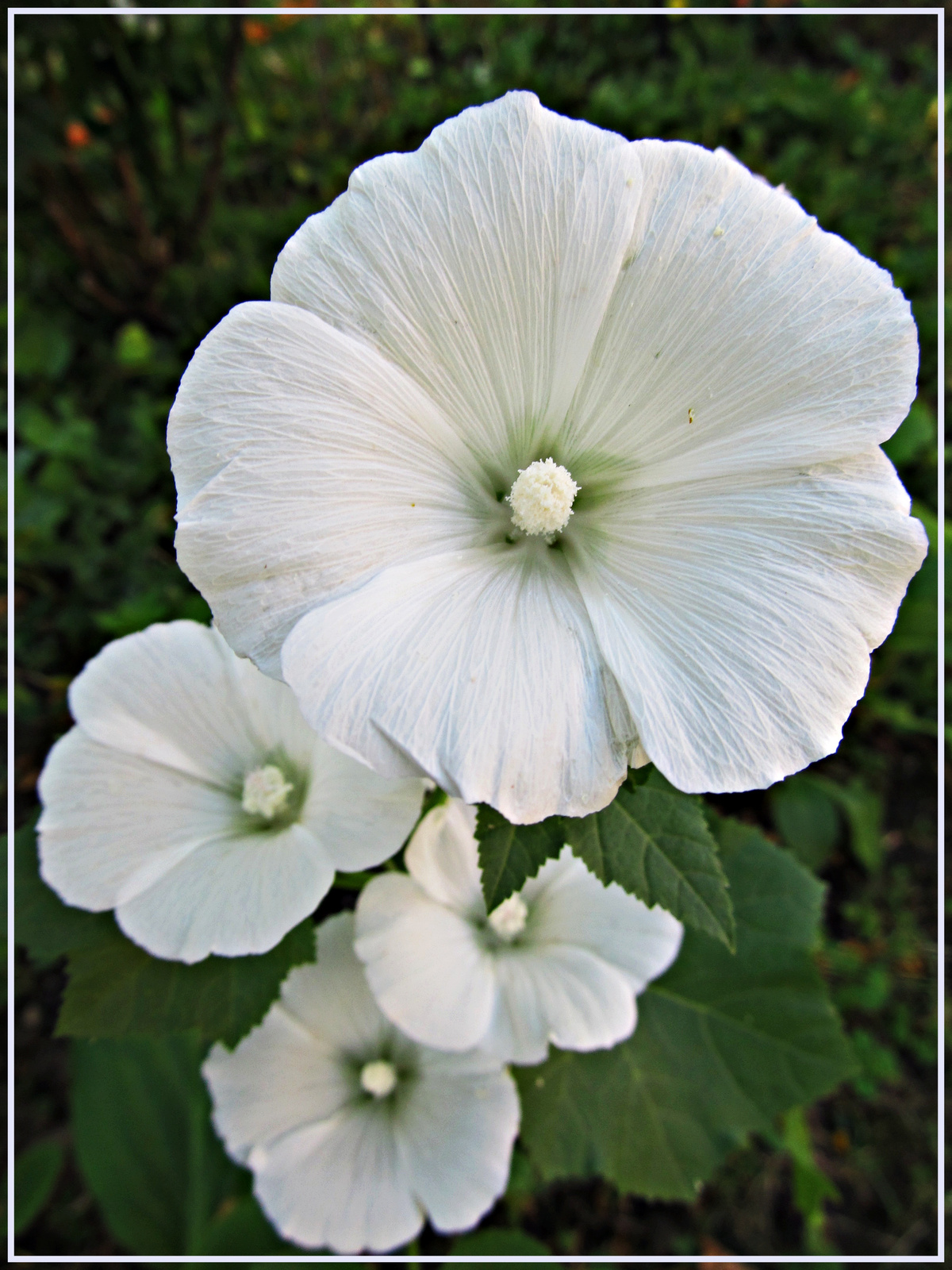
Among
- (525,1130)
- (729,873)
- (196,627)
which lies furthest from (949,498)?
(196,627)

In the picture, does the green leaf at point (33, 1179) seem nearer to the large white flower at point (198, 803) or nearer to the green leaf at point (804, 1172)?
the large white flower at point (198, 803)

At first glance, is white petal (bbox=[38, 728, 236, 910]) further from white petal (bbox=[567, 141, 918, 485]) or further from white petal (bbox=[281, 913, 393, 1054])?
white petal (bbox=[567, 141, 918, 485])

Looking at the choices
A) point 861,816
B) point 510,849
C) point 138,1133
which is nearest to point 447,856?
point 510,849

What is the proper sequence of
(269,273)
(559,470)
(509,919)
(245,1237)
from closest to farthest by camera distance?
(559,470)
(509,919)
(245,1237)
(269,273)

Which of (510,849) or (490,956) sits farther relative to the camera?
(490,956)

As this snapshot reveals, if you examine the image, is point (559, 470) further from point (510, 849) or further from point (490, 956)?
point (490, 956)

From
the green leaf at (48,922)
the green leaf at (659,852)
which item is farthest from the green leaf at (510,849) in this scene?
the green leaf at (48,922)

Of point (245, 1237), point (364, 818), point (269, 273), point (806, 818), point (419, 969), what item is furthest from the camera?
point (806, 818)
